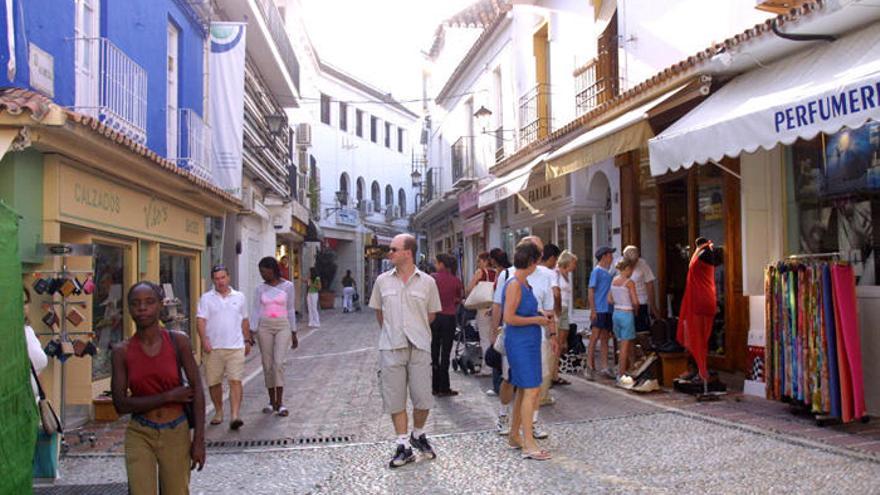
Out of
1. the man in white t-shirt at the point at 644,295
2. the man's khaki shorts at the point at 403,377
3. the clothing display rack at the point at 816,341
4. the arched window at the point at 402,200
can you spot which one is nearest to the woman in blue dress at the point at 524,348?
the man's khaki shorts at the point at 403,377

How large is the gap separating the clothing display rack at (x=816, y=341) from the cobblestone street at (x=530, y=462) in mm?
451

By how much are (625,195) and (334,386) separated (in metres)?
5.47

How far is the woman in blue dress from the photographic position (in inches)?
241

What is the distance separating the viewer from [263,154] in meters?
20.6

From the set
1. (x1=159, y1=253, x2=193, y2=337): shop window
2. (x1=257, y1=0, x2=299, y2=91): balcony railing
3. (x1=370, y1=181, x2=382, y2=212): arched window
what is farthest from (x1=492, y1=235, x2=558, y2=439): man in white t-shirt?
(x1=370, y1=181, x2=382, y2=212): arched window

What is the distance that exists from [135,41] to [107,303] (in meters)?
3.87

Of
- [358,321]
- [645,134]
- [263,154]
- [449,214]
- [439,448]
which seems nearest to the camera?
[439,448]

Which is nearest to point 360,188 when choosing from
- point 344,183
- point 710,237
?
point 344,183

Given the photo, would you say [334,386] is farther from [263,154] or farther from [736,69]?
[263,154]

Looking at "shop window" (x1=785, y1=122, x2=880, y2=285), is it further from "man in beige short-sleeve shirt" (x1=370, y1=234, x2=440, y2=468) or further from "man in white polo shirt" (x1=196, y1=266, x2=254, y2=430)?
"man in white polo shirt" (x1=196, y1=266, x2=254, y2=430)

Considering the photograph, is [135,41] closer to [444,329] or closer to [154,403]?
[444,329]

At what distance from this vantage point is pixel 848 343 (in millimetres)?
6586

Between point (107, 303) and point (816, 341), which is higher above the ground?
point (107, 303)

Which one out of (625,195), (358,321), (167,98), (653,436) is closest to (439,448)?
(653,436)
